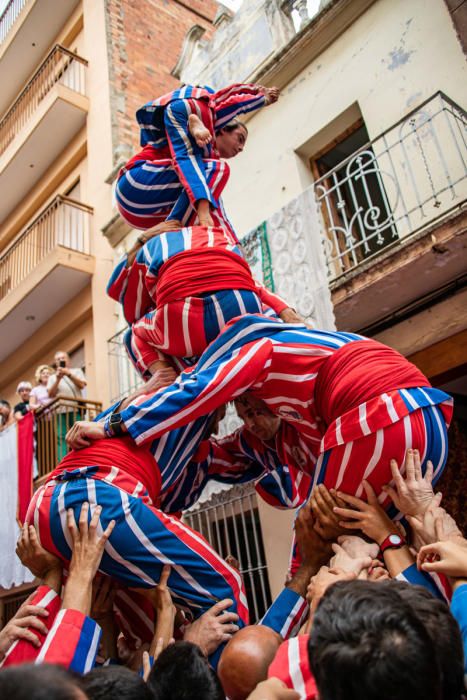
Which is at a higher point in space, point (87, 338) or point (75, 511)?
point (87, 338)

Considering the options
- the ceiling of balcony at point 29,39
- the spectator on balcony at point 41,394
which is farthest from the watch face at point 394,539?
the ceiling of balcony at point 29,39

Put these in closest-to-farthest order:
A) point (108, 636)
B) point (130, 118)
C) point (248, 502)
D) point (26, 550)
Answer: point (26, 550), point (108, 636), point (248, 502), point (130, 118)

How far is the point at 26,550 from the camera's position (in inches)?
102

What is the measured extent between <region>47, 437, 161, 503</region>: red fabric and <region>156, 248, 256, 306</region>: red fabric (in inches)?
27.5

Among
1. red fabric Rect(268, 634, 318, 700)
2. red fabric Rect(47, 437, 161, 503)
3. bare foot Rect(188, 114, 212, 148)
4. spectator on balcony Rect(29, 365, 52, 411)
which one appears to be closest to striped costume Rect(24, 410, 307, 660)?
red fabric Rect(47, 437, 161, 503)

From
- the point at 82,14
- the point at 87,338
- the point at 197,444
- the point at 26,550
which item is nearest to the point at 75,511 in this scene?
the point at 26,550

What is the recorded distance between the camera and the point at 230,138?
143 inches

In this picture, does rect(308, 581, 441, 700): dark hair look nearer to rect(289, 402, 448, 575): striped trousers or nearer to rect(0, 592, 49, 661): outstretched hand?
rect(289, 402, 448, 575): striped trousers

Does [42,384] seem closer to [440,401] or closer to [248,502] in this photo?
[248,502]

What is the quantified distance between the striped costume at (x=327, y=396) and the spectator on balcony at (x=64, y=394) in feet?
21.6

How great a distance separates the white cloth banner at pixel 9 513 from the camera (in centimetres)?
776

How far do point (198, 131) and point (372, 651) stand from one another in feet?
8.92

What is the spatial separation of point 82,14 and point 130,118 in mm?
3557

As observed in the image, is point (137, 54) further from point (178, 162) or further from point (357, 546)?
point (357, 546)
